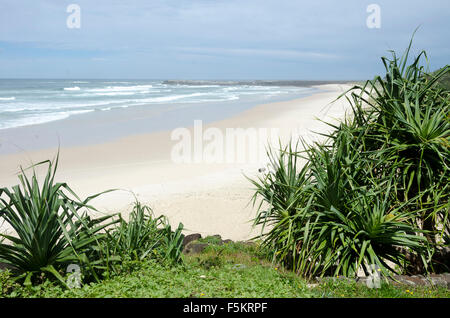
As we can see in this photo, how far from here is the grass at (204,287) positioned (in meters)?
4.25

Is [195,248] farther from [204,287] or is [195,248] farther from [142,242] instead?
[204,287]

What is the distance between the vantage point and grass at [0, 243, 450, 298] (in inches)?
167

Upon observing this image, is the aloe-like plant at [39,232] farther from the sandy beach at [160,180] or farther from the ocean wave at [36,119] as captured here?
the ocean wave at [36,119]

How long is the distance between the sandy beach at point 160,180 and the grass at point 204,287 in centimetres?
168

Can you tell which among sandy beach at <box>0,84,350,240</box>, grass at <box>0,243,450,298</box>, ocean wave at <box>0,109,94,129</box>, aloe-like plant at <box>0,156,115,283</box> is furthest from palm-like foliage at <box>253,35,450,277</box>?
ocean wave at <box>0,109,94,129</box>

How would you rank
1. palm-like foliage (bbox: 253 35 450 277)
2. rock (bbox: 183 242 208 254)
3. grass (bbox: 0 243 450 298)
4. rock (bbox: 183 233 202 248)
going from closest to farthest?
grass (bbox: 0 243 450 298)
palm-like foliage (bbox: 253 35 450 277)
rock (bbox: 183 242 208 254)
rock (bbox: 183 233 202 248)

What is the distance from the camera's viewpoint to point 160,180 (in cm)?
1314

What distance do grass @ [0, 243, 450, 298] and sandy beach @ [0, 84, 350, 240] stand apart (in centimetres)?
168

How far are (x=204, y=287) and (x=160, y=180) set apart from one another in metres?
8.83

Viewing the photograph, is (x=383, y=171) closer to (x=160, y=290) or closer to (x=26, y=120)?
(x=160, y=290)

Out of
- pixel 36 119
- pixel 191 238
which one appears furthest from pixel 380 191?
pixel 36 119

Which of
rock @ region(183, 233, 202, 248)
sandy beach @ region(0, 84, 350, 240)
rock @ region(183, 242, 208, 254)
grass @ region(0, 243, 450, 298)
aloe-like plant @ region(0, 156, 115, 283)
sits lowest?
rock @ region(183, 233, 202, 248)

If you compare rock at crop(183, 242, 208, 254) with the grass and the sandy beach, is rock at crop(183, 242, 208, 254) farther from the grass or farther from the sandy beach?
the grass

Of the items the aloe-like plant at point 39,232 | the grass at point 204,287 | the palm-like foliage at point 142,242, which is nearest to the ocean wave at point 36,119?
the palm-like foliage at point 142,242
